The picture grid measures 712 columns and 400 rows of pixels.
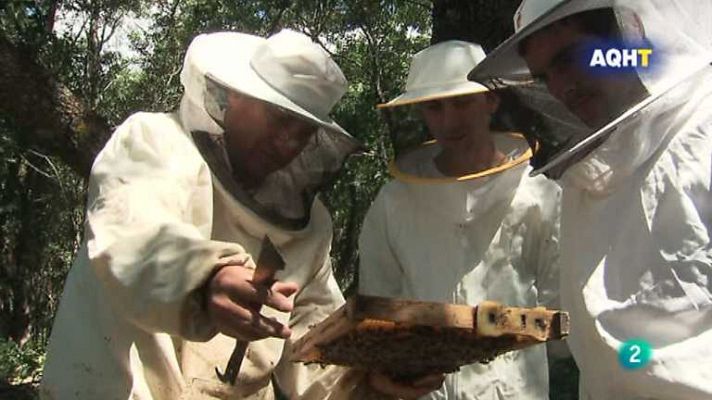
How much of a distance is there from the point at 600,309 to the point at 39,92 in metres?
3.82

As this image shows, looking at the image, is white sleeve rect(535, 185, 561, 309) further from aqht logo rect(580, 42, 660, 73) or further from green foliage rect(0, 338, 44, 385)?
green foliage rect(0, 338, 44, 385)

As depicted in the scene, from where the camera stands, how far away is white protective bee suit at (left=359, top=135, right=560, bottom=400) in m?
3.05

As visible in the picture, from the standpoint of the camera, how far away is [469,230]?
10.2ft

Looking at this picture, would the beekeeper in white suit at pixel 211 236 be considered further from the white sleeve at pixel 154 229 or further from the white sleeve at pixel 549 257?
the white sleeve at pixel 549 257

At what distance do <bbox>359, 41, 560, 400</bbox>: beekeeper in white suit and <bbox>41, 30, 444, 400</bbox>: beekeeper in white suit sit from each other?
57 cm

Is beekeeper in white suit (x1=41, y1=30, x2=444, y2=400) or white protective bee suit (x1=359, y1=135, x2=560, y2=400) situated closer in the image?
beekeeper in white suit (x1=41, y1=30, x2=444, y2=400)

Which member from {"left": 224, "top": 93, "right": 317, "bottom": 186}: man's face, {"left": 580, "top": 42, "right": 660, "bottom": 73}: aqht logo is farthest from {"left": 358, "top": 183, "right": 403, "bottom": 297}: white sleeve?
{"left": 580, "top": 42, "right": 660, "bottom": 73}: aqht logo

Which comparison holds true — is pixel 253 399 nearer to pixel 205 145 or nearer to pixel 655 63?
pixel 205 145

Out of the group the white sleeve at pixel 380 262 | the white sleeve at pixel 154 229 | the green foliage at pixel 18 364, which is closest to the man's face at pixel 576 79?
the white sleeve at pixel 154 229

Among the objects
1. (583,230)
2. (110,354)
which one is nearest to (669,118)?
(583,230)

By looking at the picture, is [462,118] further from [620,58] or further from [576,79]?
[620,58]

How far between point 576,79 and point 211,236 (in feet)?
3.17

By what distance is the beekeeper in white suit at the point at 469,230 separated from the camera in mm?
3055

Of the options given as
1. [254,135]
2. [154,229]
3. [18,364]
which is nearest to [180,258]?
[154,229]
